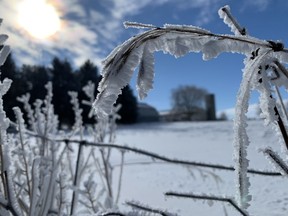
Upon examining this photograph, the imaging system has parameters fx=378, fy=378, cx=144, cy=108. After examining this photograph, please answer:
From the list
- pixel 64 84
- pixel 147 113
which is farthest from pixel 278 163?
pixel 147 113

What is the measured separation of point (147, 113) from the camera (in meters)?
42.8

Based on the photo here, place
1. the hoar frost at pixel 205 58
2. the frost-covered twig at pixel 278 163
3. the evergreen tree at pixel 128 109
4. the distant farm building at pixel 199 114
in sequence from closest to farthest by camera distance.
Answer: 1. the hoar frost at pixel 205 58
2. the frost-covered twig at pixel 278 163
3. the evergreen tree at pixel 128 109
4. the distant farm building at pixel 199 114

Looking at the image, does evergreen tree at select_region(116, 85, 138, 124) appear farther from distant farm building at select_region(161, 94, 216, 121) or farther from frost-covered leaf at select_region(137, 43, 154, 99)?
frost-covered leaf at select_region(137, 43, 154, 99)

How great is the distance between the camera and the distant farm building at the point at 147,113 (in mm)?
41344

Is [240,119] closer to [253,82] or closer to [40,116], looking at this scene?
[253,82]

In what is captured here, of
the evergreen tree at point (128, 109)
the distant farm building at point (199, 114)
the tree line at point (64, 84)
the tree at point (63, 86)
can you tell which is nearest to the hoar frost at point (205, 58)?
the tree line at point (64, 84)

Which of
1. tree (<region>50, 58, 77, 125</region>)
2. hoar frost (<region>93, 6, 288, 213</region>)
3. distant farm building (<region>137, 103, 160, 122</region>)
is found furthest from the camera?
distant farm building (<region>137, 103, 160, 122</region>)

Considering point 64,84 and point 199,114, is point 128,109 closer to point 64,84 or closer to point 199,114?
point 64,84

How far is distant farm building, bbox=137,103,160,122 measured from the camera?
136 feet

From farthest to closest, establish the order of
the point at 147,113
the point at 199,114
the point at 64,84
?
the point at 147,113, the point at 199,114, the point at 64,84

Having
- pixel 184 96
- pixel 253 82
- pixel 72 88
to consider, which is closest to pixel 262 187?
pixel 253 82

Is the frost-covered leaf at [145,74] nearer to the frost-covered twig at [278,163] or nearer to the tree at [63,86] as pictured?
the frost-covered twig at [278,163]

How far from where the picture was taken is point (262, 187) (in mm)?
1989

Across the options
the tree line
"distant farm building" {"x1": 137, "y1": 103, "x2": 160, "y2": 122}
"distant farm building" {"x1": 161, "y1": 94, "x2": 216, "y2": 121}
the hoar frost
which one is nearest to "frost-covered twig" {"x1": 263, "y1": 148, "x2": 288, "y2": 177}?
the hoar frost
